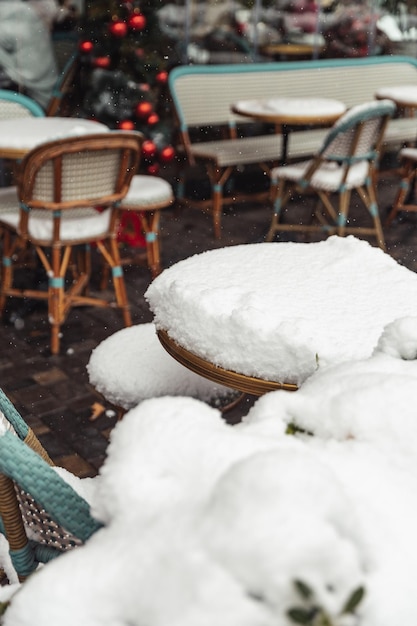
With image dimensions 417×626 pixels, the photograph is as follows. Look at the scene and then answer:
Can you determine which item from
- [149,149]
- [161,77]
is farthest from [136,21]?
[149,149]

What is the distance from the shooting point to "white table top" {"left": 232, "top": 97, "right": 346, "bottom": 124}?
17.6ft

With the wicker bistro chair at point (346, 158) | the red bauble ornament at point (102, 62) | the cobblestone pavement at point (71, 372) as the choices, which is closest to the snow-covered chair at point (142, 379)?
the cobblestone pavement at point (71, 372)

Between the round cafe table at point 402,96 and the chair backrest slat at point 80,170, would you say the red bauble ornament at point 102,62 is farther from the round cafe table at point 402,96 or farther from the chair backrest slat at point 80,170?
the round cafe table at point 402,96

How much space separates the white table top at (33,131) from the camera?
3805 millimetres

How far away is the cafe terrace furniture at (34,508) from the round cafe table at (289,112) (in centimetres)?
435

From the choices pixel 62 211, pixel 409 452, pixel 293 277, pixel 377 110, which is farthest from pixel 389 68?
pixel 409 452

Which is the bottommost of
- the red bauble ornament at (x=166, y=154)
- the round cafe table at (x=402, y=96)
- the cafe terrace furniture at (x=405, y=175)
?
the cafe terrace furniture at (x=405, y=175)

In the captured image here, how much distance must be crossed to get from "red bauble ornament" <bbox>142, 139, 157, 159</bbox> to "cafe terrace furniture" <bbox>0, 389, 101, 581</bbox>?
4.49m

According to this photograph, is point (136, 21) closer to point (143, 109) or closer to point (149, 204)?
point (143, 109)

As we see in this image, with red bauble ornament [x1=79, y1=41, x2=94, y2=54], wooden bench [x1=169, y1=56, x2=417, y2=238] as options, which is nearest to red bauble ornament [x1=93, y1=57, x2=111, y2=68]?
red bauble ornament [x1=79, y1=41, x2=94, y2=54]

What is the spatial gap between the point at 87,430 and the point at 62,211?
1.29 m

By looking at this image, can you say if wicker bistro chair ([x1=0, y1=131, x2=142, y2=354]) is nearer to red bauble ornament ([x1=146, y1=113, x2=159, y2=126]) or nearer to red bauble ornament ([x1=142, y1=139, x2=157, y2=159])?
red bauble ornament ([x1=142, y1=139, x2=157, y2=159])

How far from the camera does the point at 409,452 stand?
2.49ft

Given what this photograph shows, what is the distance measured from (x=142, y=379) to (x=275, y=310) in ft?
2.29
